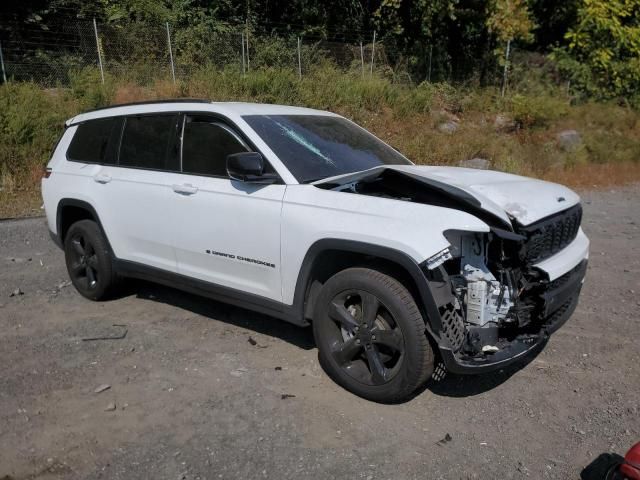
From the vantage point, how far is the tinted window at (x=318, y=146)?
423cm

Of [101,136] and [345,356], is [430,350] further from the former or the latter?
[101,136]

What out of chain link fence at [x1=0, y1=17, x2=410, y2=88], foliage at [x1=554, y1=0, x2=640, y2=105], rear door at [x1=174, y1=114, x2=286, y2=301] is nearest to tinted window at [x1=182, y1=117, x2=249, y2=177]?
rear door at [x1=174, y1=114, x2=286, y2=301]

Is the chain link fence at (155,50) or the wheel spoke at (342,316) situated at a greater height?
the chain link fence at (155,50)

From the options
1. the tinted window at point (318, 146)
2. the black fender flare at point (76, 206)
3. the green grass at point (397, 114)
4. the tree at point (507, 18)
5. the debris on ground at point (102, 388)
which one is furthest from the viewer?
the tree at point (507, 18)

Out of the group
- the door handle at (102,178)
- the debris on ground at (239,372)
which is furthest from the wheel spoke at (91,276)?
the debris on ground at (239,372)

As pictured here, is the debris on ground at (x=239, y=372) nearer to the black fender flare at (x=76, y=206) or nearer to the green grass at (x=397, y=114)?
the black fender flare at (x=76, y=206)

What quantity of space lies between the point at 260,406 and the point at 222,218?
1.37m

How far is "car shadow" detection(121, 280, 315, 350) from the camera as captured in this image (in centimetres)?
471

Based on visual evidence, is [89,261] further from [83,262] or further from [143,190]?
[143,190]

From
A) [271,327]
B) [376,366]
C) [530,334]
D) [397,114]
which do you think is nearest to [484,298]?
[530,334]

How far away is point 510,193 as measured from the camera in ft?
12.4

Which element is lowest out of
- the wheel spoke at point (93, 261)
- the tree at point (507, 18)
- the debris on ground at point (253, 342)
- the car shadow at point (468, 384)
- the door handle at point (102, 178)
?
the debris on ground at point (253, 342)

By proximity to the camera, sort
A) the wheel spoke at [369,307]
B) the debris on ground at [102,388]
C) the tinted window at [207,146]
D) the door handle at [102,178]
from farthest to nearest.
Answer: the door handle at [102,178] < the tinted window at [207,146] < the debris on ground at [102,388] < the wheel spoke at [369,307]

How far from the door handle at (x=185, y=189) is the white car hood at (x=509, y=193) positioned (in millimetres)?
1042
